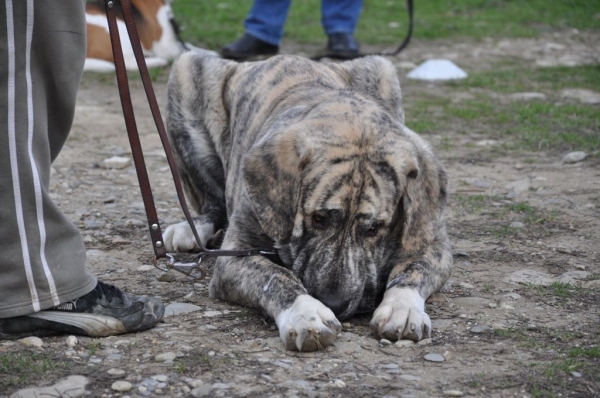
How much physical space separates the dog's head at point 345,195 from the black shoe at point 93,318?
1.93 feet

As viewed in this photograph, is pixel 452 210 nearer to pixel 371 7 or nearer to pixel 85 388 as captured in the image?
pixel 85 388

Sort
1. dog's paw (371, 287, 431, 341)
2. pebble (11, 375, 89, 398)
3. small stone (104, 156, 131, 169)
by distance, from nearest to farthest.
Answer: pebble (11, 375, 89, 398) < dog's paw (371, 287, 431, 341) < small stone (104, 156, 131, 169)

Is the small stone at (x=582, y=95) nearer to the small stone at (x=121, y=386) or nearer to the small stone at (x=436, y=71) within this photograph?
the small stone at (x=436, y=71)

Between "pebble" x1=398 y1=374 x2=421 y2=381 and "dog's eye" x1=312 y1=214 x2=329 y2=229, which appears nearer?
"pebble" x1=398 y1=374 x2=421 y2=381

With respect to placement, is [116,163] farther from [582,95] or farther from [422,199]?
[582,95]

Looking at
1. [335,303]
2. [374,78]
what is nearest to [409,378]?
[335,303]

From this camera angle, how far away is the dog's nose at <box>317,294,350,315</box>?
10.8ft

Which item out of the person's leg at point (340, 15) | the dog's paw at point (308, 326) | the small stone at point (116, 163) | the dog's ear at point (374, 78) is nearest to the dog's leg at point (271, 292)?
the dog's paw at point (308, 326)

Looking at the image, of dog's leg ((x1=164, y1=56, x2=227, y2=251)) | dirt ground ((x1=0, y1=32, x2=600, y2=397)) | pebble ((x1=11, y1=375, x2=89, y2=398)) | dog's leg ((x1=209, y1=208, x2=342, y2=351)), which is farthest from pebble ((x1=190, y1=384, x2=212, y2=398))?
dog's leg ((x1=164, y1=56, x2=227, y2=251))

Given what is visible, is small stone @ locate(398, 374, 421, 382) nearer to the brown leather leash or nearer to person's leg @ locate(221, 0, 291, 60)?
the brown leather leash

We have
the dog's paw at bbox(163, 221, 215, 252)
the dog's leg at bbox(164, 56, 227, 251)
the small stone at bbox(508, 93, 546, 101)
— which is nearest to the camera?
the dog's paw at bbox(163, 221, 215, 252)

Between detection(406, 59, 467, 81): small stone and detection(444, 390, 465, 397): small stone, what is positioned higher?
detection(444, 390, 465, 397): small stone

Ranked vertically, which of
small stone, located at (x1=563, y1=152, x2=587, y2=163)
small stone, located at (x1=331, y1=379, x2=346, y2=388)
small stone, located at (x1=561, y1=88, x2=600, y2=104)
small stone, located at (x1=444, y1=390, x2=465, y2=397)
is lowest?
small stone, located at (x1=561, y1=88, x2=600, y2=104)

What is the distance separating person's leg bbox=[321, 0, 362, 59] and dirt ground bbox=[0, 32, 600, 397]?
11.4 feet
